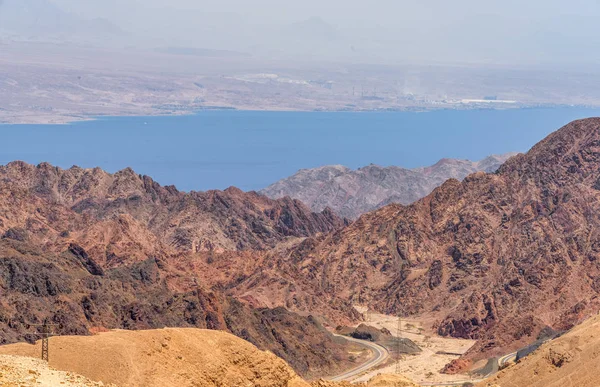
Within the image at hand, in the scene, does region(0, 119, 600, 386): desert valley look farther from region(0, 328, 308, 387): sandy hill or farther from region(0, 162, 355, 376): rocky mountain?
region(0, 162, 355, 376): rocky mountain

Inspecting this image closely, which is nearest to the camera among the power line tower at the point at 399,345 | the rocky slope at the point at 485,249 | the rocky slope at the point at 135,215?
the power line tower at the point at 399,345

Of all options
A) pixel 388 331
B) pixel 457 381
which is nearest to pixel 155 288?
pixel 388 331

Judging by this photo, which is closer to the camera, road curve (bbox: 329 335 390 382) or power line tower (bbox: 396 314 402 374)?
road curve (bbox: 329 335 390 382)

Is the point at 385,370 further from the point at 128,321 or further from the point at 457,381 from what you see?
the point at 128,321

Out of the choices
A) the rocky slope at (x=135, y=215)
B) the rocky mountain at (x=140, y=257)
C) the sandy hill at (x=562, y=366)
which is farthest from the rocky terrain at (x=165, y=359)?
the rocky slope at (x=135, y=215)

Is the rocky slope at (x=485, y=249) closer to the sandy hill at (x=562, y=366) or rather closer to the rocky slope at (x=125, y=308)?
the rocky slope at (x=125, y=308)

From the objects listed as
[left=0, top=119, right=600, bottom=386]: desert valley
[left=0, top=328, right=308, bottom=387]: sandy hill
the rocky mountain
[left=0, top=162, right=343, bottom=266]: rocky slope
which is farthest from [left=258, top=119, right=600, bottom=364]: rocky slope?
[left=0, top=328, right=308, bottom=387]: sandy hill

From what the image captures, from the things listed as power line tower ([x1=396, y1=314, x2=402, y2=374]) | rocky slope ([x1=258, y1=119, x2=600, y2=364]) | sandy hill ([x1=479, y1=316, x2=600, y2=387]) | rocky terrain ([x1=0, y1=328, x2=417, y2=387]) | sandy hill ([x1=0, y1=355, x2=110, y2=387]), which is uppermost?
sandy hill ([x1=0, y1=355, x2=110, y2=387])
